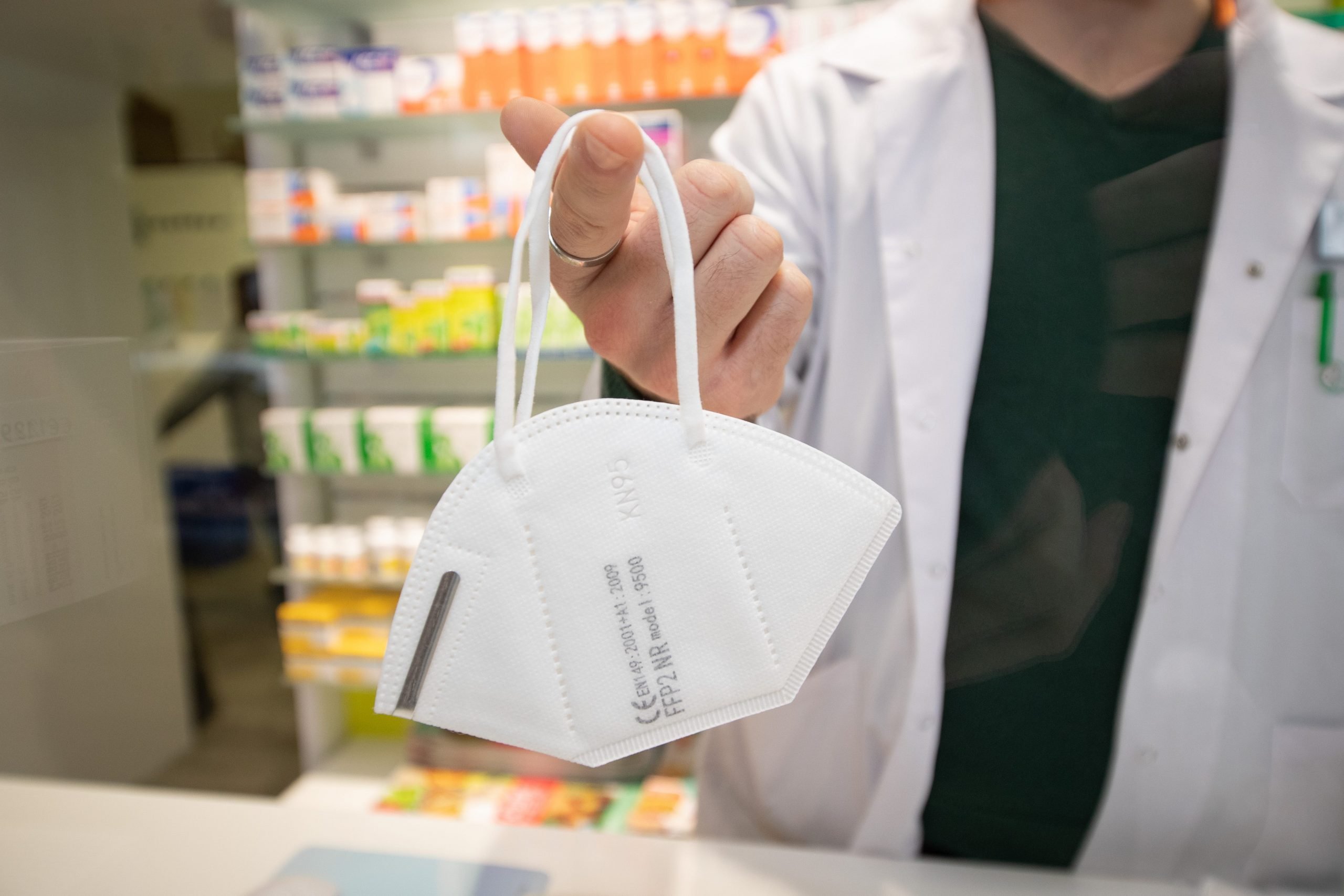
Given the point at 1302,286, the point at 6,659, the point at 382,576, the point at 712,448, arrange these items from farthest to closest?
the point at 382,576, the point at 1302,286, the point at 6,659, the point at 712,448

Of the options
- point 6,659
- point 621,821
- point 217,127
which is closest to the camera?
point 6,659

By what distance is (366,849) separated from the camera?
0.73 m

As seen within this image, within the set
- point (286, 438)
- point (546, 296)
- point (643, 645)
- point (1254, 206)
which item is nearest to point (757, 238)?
point (546, 296)

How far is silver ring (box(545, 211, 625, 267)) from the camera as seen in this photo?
422 millimetres

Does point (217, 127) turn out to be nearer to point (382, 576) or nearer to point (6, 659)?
point (382, 576)

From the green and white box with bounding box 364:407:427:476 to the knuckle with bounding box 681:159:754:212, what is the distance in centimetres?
82

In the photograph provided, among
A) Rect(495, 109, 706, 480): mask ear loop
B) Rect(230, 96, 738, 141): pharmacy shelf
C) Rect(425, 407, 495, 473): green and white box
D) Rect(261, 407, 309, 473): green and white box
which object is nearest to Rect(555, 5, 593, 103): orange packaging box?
Rect(230, 96, 738, 141): pharmacy shelf

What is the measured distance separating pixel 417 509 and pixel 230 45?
2.12m

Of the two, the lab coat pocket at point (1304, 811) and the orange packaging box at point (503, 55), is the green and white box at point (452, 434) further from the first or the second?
the lab coat pocket at point (1304, 811)

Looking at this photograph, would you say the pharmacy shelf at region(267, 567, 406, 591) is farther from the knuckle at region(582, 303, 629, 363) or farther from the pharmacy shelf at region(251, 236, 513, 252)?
the knuckle at region(582, 303, 629, 363)

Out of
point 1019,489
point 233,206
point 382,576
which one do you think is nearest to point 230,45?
point 233,206

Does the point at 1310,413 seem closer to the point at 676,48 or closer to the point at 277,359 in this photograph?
the point at 676,48

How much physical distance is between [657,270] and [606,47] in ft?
5.41

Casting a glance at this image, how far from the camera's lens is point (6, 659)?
610mm
